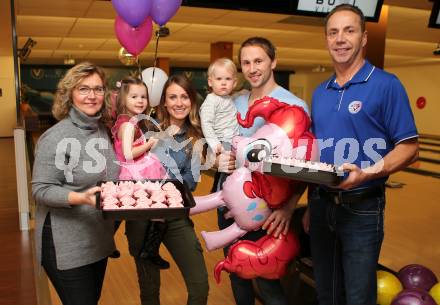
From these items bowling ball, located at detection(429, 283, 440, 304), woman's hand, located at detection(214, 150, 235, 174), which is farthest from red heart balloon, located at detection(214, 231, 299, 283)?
bowling ball, located at detection(429, 283, 440, 304)

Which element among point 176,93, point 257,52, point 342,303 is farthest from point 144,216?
point 342,303

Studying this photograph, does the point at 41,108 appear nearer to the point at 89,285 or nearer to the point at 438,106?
the point at 438,106

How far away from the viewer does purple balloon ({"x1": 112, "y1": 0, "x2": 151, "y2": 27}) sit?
2195mm

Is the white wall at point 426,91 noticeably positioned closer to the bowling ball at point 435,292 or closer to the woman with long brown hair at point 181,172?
the bowling ball at point 435,292

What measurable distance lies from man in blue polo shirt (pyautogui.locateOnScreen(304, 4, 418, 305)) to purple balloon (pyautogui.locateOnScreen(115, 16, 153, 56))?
50.8 inches

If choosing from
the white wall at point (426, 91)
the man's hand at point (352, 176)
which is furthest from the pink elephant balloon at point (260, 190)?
the white wall at point (426, 91)

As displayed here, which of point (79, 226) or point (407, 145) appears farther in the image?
point (79, 226)

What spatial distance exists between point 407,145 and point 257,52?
670mm

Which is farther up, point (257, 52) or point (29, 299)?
point (257, 52)

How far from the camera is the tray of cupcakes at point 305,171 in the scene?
4.78ft

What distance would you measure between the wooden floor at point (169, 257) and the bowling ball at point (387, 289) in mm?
951

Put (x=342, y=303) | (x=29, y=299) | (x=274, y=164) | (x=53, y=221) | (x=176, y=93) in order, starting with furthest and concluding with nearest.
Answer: (x=29, y=299) → (x=176, y=93) → (x=342, y=303) → (x=53, y=221) → (x=274, y=164)

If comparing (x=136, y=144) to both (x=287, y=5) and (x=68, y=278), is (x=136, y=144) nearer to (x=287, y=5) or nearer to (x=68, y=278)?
(x=68, y=278)

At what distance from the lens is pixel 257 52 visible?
5.83 feet
